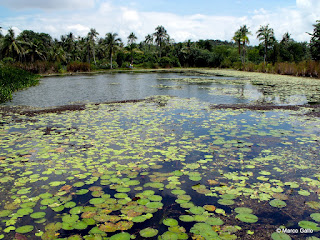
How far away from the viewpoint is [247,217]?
3.44 m

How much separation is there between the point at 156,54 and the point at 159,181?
264 ft

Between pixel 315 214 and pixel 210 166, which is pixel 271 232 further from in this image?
pixel 210 166

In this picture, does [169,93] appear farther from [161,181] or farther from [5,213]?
[5,213]

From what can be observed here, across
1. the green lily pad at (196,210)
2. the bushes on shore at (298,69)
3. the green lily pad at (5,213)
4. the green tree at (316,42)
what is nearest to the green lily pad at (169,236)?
the green lily pad at (196,210)

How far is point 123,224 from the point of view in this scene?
3.32 m

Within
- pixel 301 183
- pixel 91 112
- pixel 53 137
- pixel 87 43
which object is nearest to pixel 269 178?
pixel 301 183

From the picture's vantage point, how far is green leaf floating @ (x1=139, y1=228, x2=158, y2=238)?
311 centimetres

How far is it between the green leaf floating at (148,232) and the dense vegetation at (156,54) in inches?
1177

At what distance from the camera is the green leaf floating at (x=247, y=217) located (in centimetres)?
338

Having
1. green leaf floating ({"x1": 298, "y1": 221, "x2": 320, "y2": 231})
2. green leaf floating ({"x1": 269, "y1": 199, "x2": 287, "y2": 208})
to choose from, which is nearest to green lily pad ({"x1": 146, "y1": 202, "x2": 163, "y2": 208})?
green leaf floating ({"x1": 269, "y1": 199, "x2": 287, "y2": 208})

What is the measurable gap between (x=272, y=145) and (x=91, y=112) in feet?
23.7

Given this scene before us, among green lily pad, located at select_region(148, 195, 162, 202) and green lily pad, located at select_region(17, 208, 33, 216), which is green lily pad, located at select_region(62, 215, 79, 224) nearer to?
green lily pad, located at select_region(17, 208, 33, 216)

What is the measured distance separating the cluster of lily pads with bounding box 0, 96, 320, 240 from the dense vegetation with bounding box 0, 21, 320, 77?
2617 centimetres

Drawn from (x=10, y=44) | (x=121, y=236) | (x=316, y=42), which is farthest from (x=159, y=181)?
(x=10, y=44)
